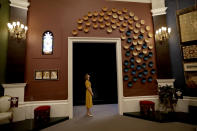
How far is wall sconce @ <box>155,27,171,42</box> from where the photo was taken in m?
4.13

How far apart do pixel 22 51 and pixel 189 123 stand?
5.36 meters

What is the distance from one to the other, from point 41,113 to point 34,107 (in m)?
0.45

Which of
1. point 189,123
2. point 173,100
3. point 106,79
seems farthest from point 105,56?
point 189,123

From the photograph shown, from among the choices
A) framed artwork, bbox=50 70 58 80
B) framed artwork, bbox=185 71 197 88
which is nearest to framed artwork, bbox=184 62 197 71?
framed artwork, bbox=185 71 197 88

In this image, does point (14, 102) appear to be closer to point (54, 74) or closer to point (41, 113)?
point (41, 113)

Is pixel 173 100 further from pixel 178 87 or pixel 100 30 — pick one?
pixel 100 30

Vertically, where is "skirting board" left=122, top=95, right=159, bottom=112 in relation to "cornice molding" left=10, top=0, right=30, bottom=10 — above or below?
below

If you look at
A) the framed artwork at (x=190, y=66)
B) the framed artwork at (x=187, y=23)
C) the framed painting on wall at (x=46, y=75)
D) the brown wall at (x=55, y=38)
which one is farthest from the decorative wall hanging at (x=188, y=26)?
the framed painting on wall at (x=46, y=75)

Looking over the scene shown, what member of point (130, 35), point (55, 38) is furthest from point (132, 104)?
point (55, 38)

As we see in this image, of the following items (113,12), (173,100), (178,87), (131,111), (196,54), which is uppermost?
(113,12)

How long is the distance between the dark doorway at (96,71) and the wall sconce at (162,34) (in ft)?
8.63

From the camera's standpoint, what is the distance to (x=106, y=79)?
6.62 m

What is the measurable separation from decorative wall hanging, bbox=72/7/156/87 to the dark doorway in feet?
6.91

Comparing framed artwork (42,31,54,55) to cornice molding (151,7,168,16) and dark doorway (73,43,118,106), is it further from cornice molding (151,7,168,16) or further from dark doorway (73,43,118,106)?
cornice molding (151,7,168,16)
